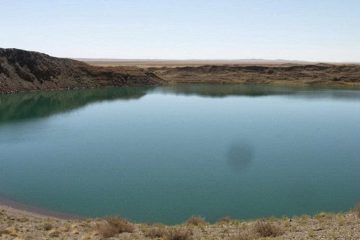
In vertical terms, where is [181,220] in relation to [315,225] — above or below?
below

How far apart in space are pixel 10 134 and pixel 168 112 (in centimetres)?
2419

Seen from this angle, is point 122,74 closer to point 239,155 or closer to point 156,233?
point 239,155

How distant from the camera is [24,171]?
3081 centimetres

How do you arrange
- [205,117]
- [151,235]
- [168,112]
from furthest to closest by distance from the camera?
[168,112] → [205,117] → [151,235]

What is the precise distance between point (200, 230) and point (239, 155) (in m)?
19.0

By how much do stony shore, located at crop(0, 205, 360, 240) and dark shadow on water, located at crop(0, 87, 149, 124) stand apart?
4235cm

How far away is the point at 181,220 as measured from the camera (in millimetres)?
21234

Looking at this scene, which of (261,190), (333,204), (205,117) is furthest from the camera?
(205,117)

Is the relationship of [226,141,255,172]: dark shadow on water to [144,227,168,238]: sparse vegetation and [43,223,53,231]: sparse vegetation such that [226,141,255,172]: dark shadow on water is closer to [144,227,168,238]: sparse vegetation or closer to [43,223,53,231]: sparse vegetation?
[144,227,168,238]: sparse vegetation

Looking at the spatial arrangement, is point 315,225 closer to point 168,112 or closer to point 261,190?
point 261,190

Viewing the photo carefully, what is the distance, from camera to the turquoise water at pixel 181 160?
2364 centimetres

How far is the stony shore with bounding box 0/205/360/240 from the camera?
14.5 meters

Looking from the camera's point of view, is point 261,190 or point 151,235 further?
point 261,190

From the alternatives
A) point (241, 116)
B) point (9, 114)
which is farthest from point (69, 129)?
point (241, 116)
